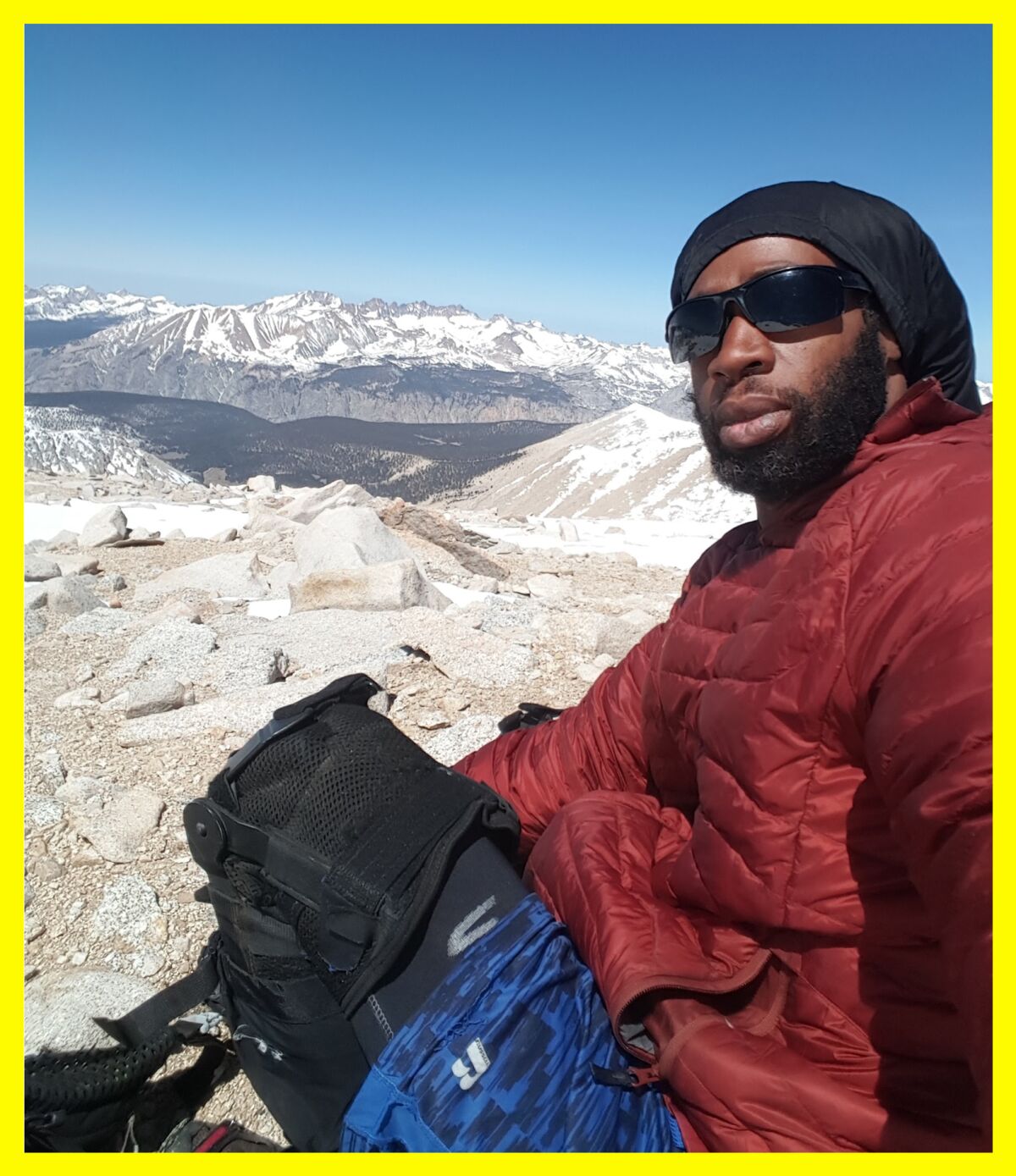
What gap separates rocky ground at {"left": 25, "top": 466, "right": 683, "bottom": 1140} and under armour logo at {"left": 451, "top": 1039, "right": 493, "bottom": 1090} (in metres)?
0.84

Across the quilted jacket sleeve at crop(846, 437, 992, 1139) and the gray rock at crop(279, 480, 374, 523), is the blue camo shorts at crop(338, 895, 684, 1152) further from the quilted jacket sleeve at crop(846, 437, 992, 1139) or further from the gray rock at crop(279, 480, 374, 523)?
the gray rock at crop(279, 480, 374, 523)

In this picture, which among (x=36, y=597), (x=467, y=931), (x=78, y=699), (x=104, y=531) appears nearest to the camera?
(x=467, y=931)

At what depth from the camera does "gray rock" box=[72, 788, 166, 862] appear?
9.31 ft

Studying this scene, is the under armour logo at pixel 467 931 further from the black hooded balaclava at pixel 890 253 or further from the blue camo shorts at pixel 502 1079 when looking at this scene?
the black hooded balaclava at pixel 890 253

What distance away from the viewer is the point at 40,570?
23.1 ft

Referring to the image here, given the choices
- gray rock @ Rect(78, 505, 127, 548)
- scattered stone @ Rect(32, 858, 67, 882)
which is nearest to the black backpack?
scattered stone @ Rect(32, 858, 67, 882)

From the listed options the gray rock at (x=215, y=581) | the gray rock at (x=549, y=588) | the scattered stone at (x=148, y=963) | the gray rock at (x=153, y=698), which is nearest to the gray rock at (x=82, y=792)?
the gray rock at (x=153, y=698)

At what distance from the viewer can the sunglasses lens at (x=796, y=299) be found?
69.5 inches

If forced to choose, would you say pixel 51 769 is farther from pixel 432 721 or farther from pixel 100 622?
pixel 100 622

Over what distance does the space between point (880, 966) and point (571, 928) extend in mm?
692

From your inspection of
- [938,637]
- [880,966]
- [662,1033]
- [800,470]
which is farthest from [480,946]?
[800,470]

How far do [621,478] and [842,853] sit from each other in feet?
212

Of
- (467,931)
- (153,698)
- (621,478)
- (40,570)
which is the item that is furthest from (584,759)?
(621,478)

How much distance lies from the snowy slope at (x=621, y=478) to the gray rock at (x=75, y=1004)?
1377 inches
